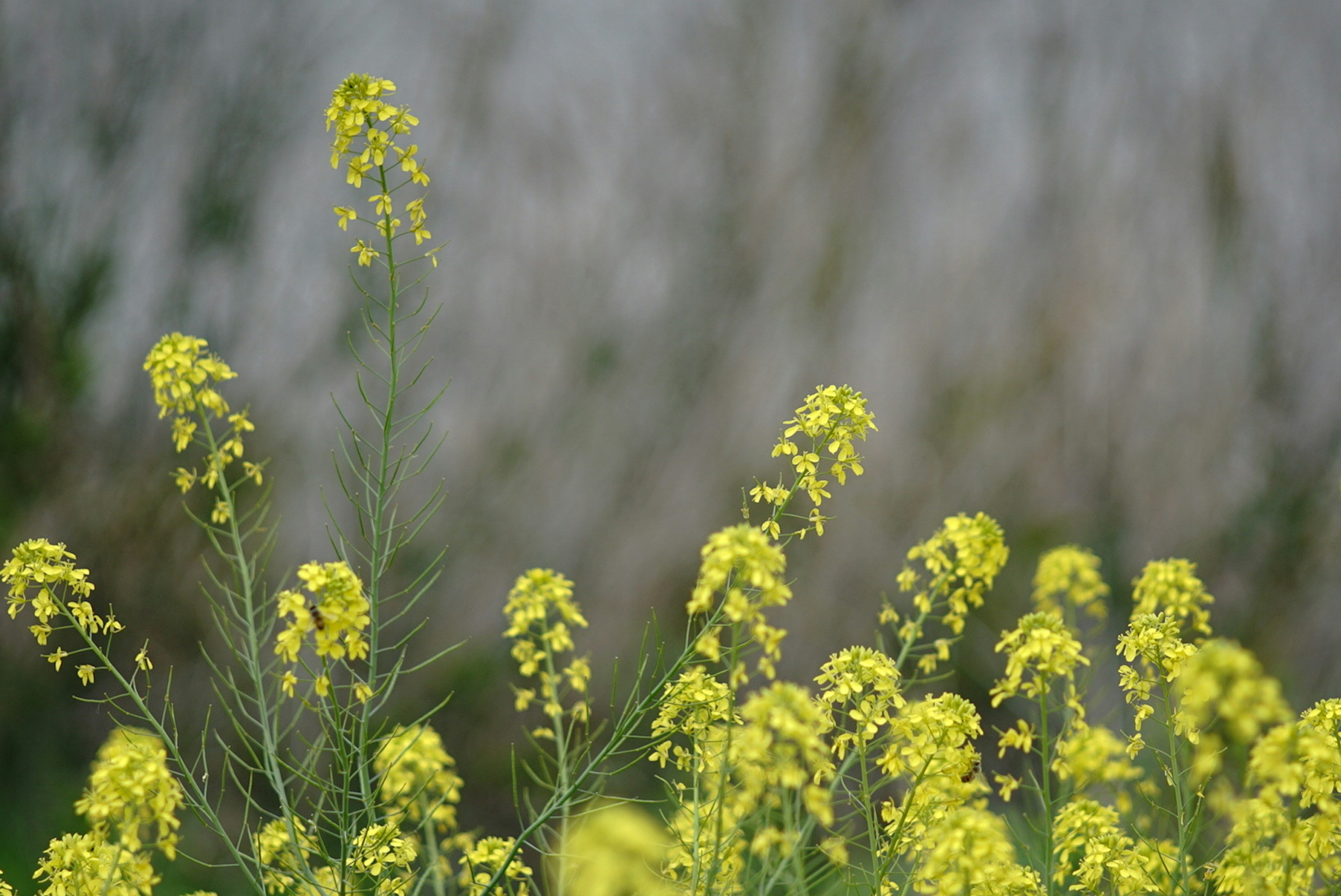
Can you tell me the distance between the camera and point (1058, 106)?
4.04 m

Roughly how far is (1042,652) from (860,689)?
32cm

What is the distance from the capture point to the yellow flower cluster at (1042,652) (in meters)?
1.74

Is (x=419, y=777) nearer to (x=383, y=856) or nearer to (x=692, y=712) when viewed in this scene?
(x=383, y=856)

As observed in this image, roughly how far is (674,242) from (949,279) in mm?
1077

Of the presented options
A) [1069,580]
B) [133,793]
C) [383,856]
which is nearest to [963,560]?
[1069,580]

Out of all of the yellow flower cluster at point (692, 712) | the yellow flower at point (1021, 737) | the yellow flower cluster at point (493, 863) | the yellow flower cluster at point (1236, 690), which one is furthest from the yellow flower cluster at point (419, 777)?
the yellow flower cluster at point (1236, 690)

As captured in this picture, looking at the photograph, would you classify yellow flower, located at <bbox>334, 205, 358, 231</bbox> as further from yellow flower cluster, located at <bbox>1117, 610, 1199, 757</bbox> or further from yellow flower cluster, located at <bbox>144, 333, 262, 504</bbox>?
yellow flower cluster, located at <bbox>1117, 610, 1199, 757</bbox>

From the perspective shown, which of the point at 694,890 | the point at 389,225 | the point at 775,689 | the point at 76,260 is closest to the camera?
the point at 775,689

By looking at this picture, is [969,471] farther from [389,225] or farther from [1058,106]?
[389,225]

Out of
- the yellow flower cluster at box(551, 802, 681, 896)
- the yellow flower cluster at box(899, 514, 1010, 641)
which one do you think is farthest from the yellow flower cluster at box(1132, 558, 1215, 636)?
the yellow flower cluster at box(551, 802, 681, 896)

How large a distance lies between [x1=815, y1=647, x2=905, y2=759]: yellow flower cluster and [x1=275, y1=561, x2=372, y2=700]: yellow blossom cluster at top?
0.74m

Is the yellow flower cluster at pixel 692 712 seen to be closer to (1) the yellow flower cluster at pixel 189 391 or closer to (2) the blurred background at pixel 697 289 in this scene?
(1) the yellow flower cluster at pixel 189 391

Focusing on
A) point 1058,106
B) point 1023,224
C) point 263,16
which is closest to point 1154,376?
point 1023,224

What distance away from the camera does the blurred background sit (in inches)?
147
